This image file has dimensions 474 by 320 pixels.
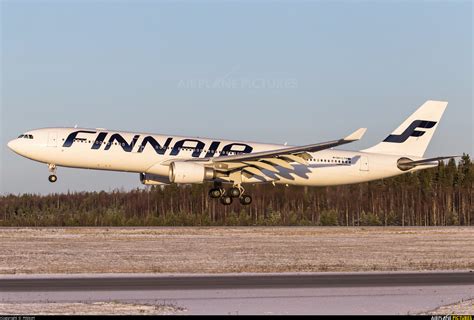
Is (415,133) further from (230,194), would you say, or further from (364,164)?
(230,194)

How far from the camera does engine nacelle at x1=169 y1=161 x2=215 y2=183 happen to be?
42.6m

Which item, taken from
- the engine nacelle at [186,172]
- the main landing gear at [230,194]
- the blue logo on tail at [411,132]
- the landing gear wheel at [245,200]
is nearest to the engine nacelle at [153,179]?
the engine nacelle at [186,172]

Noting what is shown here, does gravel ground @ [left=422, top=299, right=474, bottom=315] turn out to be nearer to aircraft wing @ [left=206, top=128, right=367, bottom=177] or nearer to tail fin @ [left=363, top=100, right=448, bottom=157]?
aircraft wing @ [left=206, top=128, right=367, bottom=177]

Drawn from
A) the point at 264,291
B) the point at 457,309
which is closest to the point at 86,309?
the point at 264,291

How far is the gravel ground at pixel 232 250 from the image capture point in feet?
89.9

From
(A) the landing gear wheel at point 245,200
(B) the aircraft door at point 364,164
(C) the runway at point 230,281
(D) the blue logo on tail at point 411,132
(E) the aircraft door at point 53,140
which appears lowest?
(C) the runway at point 230,281

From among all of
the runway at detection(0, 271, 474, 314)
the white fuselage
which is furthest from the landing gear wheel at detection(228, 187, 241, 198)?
the runway at detection(0, 271, 474, 314)

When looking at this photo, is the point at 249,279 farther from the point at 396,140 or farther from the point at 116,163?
the point at 396,140

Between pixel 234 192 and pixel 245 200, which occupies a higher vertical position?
pixel 234 192

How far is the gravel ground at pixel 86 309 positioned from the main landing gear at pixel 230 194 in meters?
28.0

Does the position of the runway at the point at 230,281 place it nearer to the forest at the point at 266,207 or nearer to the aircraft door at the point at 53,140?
the aircraft door at the point at 53,140

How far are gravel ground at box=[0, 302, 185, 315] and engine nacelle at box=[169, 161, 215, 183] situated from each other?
24.4 metres

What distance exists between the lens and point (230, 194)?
1843 inches

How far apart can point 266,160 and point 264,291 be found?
2506 centimetres
